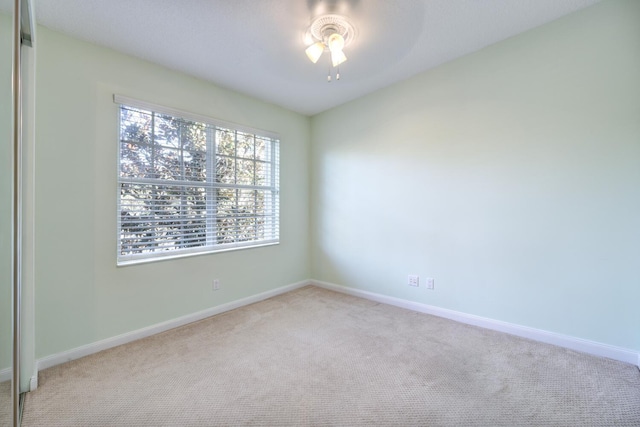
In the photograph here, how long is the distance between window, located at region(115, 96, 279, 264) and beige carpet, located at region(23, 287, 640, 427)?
940 mm

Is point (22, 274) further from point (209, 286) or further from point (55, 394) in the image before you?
point (209, 286)

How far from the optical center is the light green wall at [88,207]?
6.96 ft

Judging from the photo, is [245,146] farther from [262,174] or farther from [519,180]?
[519,180]

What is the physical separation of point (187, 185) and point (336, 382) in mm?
2259

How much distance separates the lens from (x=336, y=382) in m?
1.93

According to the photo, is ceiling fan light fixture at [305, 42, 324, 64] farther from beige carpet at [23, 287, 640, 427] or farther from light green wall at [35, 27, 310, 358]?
beige carpet at [23, 287, 640, 427]

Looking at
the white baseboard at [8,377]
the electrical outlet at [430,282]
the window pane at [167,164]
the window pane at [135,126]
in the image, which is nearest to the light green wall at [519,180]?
the electrical outlet at [430,282]

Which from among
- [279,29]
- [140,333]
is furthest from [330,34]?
[140,333]

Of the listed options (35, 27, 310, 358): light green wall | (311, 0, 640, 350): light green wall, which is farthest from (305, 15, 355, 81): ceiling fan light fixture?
(35, 27, 310, 358): light green wall

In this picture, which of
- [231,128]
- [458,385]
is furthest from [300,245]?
[458,385]

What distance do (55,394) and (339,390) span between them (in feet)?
5.88

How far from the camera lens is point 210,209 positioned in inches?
123

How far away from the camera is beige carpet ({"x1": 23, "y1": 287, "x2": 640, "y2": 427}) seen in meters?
1.61

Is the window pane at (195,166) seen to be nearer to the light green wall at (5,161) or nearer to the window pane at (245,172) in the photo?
the window pane at (245,172)
